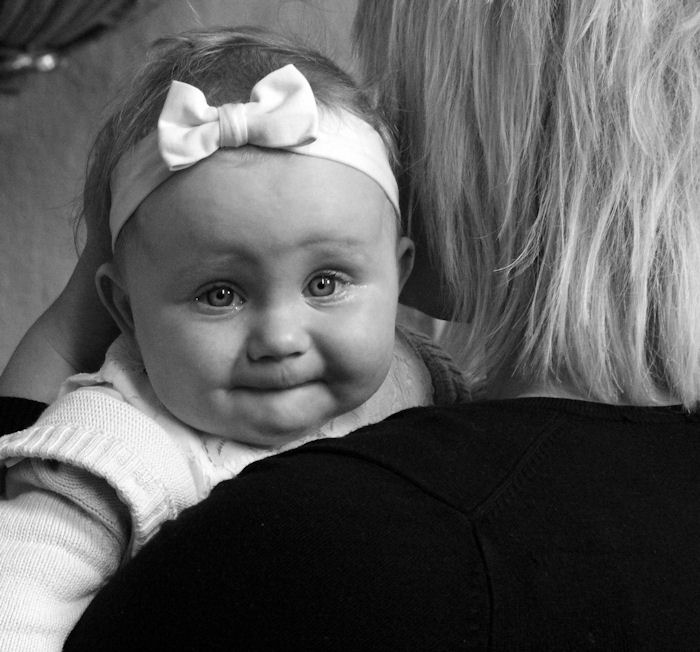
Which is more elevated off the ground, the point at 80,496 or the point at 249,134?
the point at 249,134

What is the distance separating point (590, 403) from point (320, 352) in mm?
266

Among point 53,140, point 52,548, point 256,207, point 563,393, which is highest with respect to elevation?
point 256,207

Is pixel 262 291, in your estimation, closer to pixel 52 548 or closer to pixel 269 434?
pixel 269 434

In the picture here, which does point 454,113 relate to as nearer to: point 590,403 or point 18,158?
point 590,403

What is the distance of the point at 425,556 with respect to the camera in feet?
2.15

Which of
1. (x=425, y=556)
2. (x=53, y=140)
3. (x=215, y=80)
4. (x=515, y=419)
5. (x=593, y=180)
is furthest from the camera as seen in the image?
(x=53, y=140)

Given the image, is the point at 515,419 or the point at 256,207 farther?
the point at 256,207

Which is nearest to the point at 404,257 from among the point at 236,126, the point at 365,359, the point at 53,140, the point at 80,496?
the point at 365,359

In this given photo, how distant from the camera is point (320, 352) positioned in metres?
0.95

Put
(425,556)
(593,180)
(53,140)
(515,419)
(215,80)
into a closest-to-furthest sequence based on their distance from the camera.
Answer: (425,556)
(515,419)
(593,180)
(215,80)
(53,140)

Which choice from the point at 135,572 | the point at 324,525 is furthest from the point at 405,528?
the point at 135,572

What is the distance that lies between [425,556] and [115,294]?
0.53m

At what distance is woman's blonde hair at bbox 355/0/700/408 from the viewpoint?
0.85 metres

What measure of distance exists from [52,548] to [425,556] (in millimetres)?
367
